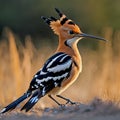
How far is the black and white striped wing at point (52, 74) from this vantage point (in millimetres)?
10094

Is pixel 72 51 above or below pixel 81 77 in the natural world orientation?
below

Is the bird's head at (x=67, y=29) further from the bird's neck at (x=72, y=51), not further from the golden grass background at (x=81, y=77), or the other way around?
the golden grass background at (x=81, y=77)

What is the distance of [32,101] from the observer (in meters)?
9.89

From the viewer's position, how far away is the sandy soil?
9117 mm

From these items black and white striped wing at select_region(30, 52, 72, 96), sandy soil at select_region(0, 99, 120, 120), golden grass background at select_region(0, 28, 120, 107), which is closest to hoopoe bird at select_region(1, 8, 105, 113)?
black and white striped wing at select_region(30, 52, 72, 96)

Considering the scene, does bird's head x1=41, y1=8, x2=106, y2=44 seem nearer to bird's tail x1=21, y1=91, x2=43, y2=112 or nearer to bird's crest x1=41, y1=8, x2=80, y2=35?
bird's crest x1=41, y1=8, x2=80, y2=35

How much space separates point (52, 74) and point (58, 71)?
3.7 inches

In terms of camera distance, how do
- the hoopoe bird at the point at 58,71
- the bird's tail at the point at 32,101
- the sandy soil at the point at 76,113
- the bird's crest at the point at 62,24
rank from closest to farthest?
the sandy soil at the point at 76,113, the bird's tail at the point at 32,101, the hoopoe bird at the point at 58,71, the bird's crest at the point at 62,24

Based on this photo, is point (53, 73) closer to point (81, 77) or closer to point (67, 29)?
point (67, 29)

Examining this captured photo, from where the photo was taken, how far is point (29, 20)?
86.7 feet

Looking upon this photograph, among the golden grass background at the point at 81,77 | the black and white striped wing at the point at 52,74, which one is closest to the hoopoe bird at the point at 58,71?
the black and white striped wing at the point at 52,74

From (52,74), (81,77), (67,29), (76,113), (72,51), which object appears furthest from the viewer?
(81,77)

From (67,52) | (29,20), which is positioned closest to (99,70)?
(67,52)

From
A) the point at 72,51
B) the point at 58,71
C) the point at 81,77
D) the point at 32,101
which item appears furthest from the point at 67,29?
the point at 81,77
